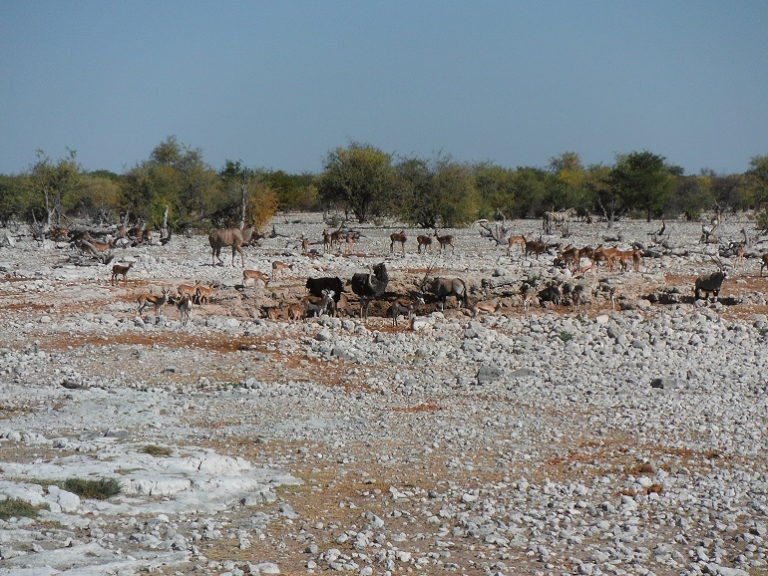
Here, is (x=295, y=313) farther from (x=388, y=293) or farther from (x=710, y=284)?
(x=710, y=284)

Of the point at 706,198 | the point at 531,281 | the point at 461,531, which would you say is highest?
the point at 706,198

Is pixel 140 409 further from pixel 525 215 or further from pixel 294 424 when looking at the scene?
pixel 525 215

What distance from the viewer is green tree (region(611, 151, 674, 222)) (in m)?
50.4

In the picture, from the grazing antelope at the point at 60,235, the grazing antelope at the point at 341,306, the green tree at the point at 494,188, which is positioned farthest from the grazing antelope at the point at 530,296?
the green tree at the point at 494,188

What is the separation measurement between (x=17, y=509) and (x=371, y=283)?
14224 mm

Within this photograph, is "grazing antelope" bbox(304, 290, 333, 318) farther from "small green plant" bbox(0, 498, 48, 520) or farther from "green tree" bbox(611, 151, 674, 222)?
"green tree" bbox(611, 151, 674, 222)

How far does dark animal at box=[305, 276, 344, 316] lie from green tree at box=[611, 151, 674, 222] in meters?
33.4

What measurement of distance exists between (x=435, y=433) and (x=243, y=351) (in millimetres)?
5499

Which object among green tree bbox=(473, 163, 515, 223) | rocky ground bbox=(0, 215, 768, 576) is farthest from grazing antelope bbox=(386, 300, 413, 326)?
green tree bbox=(473, 163, 515, 223)

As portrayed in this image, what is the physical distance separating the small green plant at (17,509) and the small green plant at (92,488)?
0.44 meters

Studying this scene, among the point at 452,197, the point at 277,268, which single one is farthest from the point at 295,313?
the point at 452,197

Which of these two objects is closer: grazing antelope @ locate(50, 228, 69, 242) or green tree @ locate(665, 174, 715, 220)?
grazing antelope @ locate(50, 228, 69, 242)

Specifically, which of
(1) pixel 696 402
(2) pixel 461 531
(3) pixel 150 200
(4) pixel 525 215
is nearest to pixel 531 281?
(1) pixel 696 402

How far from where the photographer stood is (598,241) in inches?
1371
